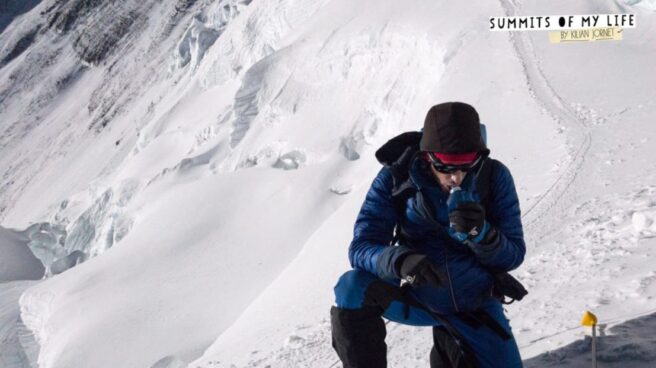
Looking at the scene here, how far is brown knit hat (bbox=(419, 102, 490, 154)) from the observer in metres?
2.54

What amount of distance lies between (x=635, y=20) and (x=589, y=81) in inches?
144

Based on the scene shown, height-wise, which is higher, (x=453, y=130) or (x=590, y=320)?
(x=453, y=130)

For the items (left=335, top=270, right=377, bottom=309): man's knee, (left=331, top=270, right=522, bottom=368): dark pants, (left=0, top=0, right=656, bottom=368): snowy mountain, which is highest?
(left=335, top=270, right=377, bottom=309): man's knee

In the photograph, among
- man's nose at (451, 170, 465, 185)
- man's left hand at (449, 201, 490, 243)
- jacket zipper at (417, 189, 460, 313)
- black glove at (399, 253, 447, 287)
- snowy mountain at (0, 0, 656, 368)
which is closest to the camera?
man's left hand at (449, 201, 490, 243)

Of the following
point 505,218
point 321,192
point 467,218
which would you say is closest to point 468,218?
point 467,218

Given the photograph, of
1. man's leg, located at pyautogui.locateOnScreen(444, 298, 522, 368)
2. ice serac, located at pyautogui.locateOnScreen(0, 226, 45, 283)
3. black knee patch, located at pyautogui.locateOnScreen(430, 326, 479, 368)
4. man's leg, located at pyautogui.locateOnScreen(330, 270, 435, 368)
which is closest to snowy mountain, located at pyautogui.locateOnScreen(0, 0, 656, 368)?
ice serac, located at pyautogui.locateOnScreen(0, 226, 45, 283)

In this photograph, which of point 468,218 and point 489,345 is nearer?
point 468,218

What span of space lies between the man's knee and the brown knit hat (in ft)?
2.00

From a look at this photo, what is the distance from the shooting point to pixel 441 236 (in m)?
2.86

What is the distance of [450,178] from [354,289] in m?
0.61

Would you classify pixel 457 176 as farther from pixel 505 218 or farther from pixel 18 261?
pixel 18 261

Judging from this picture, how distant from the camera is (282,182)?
14844mm

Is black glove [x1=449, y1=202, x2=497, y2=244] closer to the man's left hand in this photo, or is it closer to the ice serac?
the man's left hand

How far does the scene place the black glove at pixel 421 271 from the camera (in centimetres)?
251
